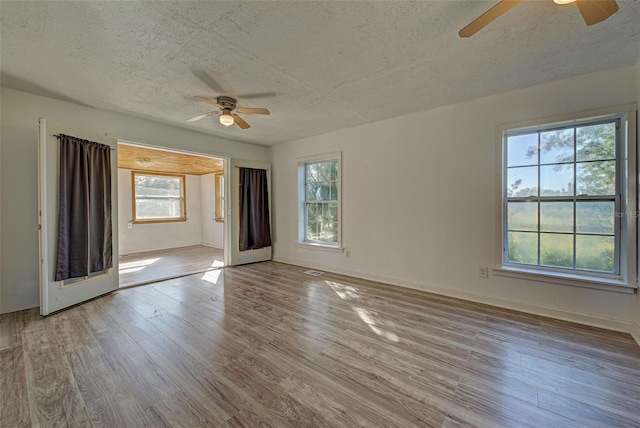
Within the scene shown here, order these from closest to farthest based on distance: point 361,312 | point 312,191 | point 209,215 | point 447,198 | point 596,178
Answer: point 596,178
point 361,312
point 447,198
point 312,191
point 209,215

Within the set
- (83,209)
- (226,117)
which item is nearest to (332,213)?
(226,117)

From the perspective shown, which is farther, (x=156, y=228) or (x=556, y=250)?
(x=156, y=228)

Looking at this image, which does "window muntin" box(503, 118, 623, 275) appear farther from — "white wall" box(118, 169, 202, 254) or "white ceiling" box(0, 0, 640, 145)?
"white wall" box(118, 169, 202, 254)

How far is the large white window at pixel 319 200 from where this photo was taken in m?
4.88

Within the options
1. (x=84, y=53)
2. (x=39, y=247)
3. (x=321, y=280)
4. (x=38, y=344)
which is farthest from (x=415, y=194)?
(x=39, y=247)

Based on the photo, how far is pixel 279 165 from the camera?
223 inches

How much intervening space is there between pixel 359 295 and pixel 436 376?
5.51 ft

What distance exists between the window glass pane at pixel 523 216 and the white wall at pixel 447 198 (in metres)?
0.23

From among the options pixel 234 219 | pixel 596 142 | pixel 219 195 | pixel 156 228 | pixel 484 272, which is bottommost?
pixel 484 272

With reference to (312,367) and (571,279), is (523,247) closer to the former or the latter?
(571,279)

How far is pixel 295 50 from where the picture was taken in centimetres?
223

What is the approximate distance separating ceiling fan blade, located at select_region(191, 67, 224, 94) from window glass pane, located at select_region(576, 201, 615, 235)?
4083mm

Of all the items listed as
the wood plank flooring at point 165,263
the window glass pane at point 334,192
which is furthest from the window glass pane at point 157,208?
the window glass pane at point 334,192

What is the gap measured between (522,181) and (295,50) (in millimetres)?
2934
